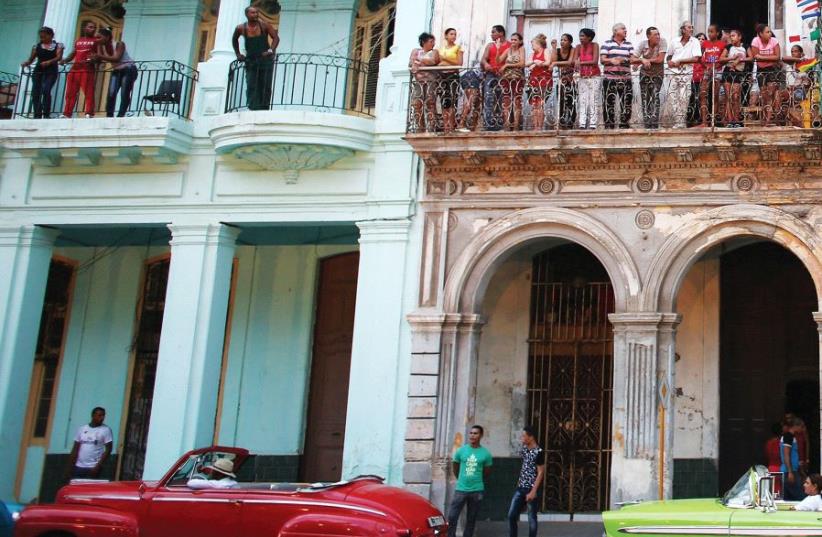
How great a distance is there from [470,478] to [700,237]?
4255 millimetres

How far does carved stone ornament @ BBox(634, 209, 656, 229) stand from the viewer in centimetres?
1452

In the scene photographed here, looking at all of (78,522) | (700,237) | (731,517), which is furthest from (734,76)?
(78,522)

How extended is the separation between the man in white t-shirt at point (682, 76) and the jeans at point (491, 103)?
2.20 m

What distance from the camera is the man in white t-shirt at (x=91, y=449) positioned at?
1509cm

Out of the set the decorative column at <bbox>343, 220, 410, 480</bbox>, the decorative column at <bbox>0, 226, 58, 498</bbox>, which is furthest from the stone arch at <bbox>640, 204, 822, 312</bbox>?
the decorative column at <bbox>0, 226, 58, 498</bbox>

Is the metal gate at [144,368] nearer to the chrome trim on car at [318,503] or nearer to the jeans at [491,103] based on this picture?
→ the jeans at [491,103]

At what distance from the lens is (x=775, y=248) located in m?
15.9

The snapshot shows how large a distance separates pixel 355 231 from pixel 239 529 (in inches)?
300

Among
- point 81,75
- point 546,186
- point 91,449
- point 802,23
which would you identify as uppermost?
point 802,23

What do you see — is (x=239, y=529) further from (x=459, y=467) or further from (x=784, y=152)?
(x=784, y=152)

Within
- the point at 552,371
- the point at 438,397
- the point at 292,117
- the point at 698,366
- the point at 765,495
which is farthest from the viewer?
the point at 552,371

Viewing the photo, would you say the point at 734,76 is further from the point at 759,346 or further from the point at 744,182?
the point at 759,346

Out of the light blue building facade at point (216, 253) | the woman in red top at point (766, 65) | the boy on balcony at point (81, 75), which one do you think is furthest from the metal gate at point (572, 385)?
the boy on balcony at point (81, 75)

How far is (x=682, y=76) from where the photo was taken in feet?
47.4
